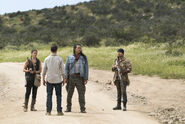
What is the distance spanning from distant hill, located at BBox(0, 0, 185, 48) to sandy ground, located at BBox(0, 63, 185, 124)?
21.6 m

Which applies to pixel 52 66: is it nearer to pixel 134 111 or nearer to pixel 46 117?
pixel 46 117

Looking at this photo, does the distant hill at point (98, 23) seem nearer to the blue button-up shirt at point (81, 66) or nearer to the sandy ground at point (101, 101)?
the sandy ground at point (101, 101)

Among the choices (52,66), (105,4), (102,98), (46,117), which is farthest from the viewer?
(105,4)

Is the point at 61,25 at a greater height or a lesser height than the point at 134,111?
greater

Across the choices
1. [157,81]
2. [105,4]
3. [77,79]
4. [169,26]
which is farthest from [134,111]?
[105,4]

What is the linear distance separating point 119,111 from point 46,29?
5144 cm

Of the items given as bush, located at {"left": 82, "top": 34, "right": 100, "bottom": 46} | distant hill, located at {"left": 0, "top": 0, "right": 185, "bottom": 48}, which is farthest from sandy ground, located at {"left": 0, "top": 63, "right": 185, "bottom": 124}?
distant hill, located at {"left": 0, "top": 0, "right": 185, "bottom": 48}

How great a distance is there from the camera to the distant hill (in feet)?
140

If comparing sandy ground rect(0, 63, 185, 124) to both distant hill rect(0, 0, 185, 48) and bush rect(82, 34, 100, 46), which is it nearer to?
bush rect(82, 34, 100, 46)

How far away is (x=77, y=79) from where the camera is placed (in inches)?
346

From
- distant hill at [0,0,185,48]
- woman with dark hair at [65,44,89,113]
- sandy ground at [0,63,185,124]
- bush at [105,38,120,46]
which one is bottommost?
sandy ground at [0,63,185,124]

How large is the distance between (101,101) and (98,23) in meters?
47.8

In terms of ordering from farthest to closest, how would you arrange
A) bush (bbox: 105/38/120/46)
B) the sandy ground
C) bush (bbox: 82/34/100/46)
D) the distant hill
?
the distant hill, bush (bbox: 82/34/100/46), bush (bbox: 105/38/120/46), the sandy ground

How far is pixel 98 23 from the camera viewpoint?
5866 centimetres
